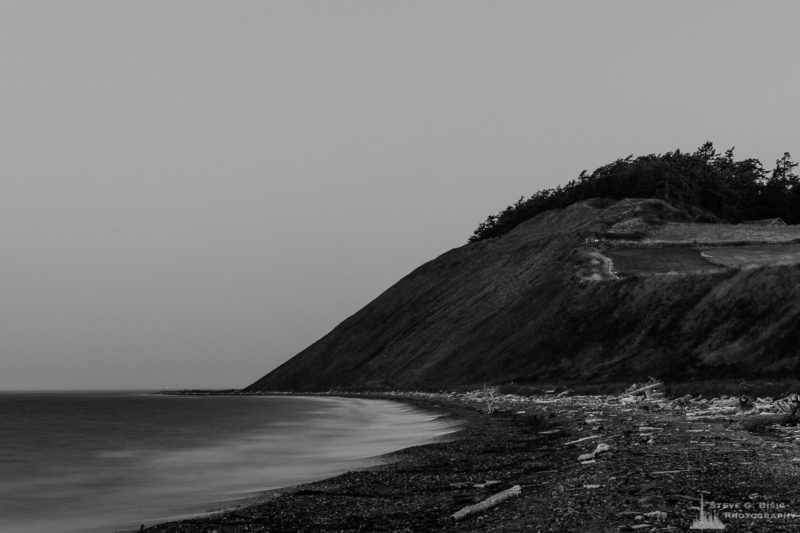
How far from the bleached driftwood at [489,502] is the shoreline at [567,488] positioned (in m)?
0.16

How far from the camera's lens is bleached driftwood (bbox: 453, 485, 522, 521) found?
10906mm

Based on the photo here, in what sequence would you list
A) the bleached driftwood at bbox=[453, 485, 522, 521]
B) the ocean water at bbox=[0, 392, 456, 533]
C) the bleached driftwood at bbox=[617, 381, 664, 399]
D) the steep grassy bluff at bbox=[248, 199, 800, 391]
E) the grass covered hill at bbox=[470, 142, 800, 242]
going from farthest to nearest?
the grass covered hill at bbox=[470, 142, 800, 242], the steep grassy bluff at bbox=[248, 199, 800, 391], the bleached driftwood at bbox=[617, 381, 664, 399], the ocean water at bbox=[0, 392, 456, 533], the bleached driftwood at bbox=[453, 485, 522, 521]

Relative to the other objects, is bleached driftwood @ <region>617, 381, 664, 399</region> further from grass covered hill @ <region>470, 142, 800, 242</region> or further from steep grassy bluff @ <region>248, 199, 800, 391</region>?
grass covered hill @ <region>470, 142, 800, 242</region>

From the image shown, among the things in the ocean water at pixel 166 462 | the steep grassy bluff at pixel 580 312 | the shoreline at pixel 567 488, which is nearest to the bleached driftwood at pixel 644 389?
the steep grassy bluff at pixel 580 312

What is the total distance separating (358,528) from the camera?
10984 millimetres

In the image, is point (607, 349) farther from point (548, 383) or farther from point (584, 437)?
point (584, 437)

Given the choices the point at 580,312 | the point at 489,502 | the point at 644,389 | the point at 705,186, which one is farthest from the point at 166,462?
the point at 705,186

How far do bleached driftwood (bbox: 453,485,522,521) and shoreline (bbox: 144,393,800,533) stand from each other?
16 centimetres

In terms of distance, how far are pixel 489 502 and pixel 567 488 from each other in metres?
1.48

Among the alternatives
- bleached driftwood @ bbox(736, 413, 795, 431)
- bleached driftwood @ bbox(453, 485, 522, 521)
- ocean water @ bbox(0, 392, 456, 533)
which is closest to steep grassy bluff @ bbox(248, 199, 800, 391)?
ocean water @ bbox(0, 392, 456, 533)

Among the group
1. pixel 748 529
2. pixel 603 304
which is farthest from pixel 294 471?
pixel 603 304

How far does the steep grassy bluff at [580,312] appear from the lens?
173 feet

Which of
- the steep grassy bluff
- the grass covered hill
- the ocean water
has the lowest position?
the ocean water

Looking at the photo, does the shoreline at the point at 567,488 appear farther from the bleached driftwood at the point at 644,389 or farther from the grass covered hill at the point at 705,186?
the grass covered hill at the point at 705,186
